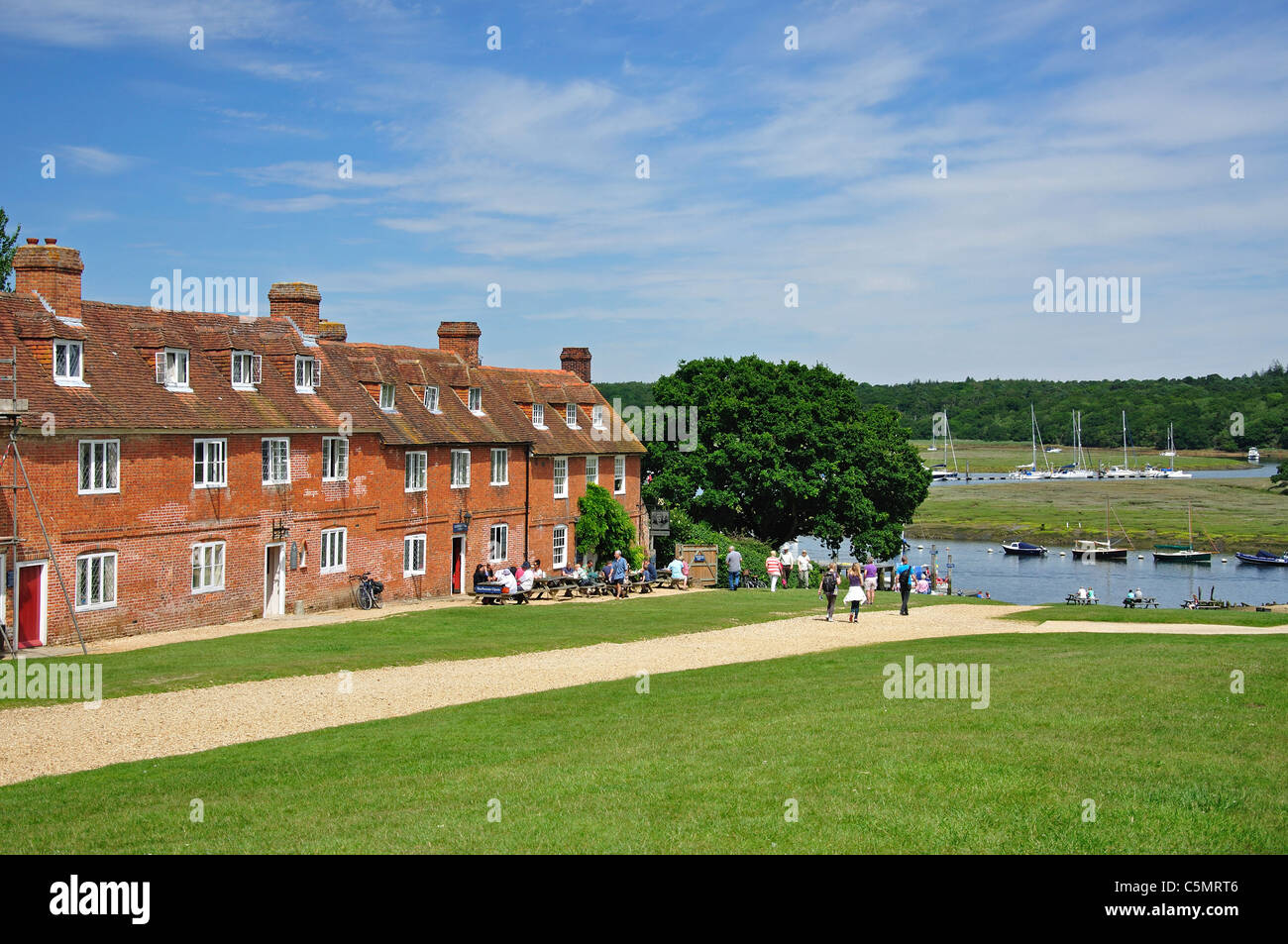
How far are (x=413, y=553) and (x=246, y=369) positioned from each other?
10781 millimetres

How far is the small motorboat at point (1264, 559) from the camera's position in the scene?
108 metres

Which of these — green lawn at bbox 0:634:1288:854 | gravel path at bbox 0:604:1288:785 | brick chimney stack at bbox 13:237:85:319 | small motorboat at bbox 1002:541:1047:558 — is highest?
brick chimney stack at bbox 13:237:85:319

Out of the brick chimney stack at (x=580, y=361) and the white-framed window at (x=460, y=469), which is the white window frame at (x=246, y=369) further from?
the brick chimney stack at (x=580, y=361)

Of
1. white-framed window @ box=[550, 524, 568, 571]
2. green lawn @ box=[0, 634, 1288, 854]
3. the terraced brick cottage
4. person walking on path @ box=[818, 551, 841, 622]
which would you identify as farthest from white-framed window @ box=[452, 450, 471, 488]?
green lawn @ box=[0, 634, 1288, 854]

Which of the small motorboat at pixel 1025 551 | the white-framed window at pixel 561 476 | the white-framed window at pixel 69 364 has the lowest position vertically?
the small motorboat at pixel 1025 551

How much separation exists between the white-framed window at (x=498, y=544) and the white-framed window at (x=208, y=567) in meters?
15.4

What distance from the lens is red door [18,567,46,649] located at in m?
30.7

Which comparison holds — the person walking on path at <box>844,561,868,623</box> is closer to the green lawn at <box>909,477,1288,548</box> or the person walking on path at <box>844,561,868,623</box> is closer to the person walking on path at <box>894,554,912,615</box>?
the person walking on path at <box>894,554,912,615</box>

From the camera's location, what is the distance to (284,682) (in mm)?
26188

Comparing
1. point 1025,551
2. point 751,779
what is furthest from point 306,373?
point 1025,551

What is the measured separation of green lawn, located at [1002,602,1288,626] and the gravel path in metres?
1.23

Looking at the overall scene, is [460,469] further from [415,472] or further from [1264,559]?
Answer: [1264,559]

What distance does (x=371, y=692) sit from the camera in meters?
25.1

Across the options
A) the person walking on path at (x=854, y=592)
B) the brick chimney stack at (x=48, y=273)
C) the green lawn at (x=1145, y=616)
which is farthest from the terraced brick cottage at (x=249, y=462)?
the green lawn at (x=1145, y=616)
